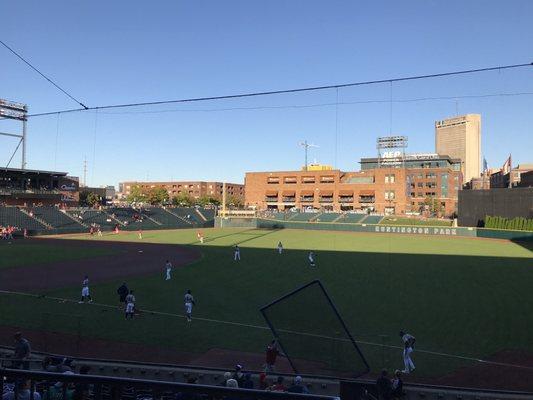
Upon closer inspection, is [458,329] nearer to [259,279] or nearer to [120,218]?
[259,279]

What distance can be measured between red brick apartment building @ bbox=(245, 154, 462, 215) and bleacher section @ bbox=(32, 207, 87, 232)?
61.8 metres

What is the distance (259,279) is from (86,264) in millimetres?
13974

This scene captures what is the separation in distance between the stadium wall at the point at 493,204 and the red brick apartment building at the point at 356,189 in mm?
38615

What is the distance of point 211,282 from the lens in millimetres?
25703

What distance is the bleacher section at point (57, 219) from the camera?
56875mm

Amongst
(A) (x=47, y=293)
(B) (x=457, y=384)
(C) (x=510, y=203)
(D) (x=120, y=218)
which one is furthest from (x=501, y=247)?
(D) (x=120, y=218)

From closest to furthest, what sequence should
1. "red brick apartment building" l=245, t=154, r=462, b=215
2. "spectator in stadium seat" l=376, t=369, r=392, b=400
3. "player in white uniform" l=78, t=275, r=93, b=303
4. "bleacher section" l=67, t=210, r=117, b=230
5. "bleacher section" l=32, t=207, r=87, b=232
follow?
"spectator in stadium seat" l=376, t=369, r=392, b=400
"player in white uniform" l=78, t=275, r=93, b=303
"bleacher section" l=32, t=207, r=87, b=232
"bleacher section" l=67, t=210, r=117, b=230
"red brick apartment building" l=245, t=154, r=462, b=215

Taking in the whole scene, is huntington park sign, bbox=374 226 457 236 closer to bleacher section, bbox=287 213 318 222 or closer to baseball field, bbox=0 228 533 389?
bleacher section, bbox=287 213 318 222

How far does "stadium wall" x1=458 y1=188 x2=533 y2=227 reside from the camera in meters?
57.4

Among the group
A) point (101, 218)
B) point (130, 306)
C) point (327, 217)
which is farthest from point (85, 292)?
point (327, 217)

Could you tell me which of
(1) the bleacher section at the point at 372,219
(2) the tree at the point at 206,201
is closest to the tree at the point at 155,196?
(2) the tree at the point at 206,201

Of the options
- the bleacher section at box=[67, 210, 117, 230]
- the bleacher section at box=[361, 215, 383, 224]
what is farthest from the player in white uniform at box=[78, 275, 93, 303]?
the bleacher section at box=[361, 215, 383, 224]

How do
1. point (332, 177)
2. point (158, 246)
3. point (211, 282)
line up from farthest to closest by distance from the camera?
point (332, 177)
point (158, 246)
point (211, 282)

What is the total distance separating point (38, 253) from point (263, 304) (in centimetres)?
2572
